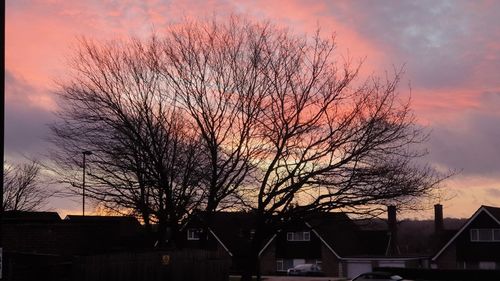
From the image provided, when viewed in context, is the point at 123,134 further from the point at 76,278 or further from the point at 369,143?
the point at 369,143

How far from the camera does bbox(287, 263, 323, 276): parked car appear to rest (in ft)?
194

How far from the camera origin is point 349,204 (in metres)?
20.6

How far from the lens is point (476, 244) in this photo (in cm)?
5384

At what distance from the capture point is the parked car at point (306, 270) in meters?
59.3

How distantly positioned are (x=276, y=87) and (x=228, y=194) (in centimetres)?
430

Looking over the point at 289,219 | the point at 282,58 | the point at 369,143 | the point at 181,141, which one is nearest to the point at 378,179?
the point at 369,143

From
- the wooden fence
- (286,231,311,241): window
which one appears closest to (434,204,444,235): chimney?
(286,231,311,241): window

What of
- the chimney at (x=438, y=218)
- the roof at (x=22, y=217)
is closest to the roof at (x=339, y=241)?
the chimney at (x=438, y=218)

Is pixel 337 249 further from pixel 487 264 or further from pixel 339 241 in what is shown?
pixel 487 264

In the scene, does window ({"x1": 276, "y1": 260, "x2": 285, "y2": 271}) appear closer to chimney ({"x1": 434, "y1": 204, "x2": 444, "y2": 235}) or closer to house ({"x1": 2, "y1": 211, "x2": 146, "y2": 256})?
chimney ({"x1": 434, "y1": 204, "x2": 444, "y2": 235})

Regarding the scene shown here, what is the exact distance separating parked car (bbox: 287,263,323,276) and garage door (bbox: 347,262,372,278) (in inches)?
113

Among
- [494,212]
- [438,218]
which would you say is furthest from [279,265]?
[494,212]

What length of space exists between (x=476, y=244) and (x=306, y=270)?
15.3m

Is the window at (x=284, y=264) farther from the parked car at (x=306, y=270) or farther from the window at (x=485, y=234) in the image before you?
the window at (x=485, y=234)
